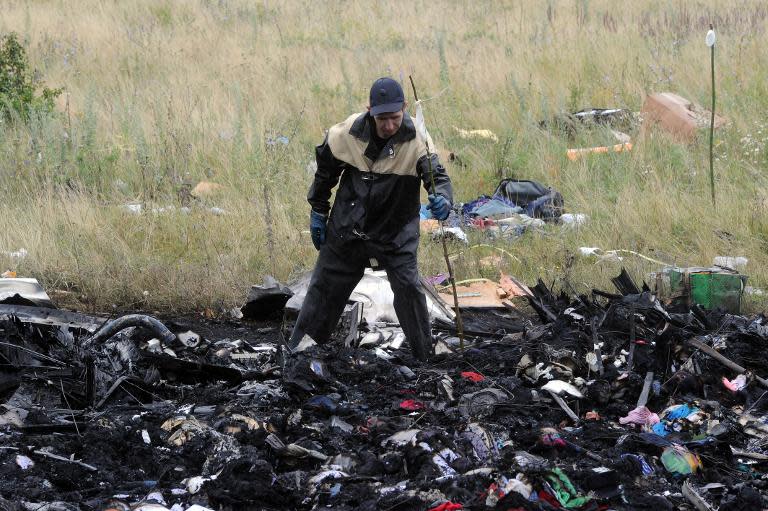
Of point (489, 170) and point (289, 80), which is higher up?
point (289, 80)

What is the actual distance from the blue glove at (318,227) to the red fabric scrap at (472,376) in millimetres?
1214

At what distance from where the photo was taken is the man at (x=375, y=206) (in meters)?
5.33

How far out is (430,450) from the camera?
3.98 meters

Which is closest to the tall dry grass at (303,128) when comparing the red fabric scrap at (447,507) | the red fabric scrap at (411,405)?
the red fabric scrap at (411,405)

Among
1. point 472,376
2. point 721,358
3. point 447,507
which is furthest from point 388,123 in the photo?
point 447,507

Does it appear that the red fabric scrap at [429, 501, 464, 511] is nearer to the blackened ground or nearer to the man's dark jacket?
the blackened ground

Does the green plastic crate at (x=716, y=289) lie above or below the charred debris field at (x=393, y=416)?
below

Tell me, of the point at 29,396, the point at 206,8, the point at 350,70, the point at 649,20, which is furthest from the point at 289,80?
the point at 29,396

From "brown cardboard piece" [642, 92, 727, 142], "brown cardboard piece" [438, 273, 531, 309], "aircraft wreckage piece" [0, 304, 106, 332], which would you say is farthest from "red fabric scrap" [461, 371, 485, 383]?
"brown cardboard piece" [642, 92, 727, 142]

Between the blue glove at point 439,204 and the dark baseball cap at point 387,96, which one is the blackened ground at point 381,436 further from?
the dark baseball cap at point 387,96

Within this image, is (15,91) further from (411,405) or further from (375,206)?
(411,405)

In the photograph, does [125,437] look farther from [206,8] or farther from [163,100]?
[206,8]

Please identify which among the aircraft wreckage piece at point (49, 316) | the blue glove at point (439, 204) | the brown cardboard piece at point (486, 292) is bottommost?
the brown cardboard piece at point (486, 292)

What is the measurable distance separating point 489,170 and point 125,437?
6388mm
